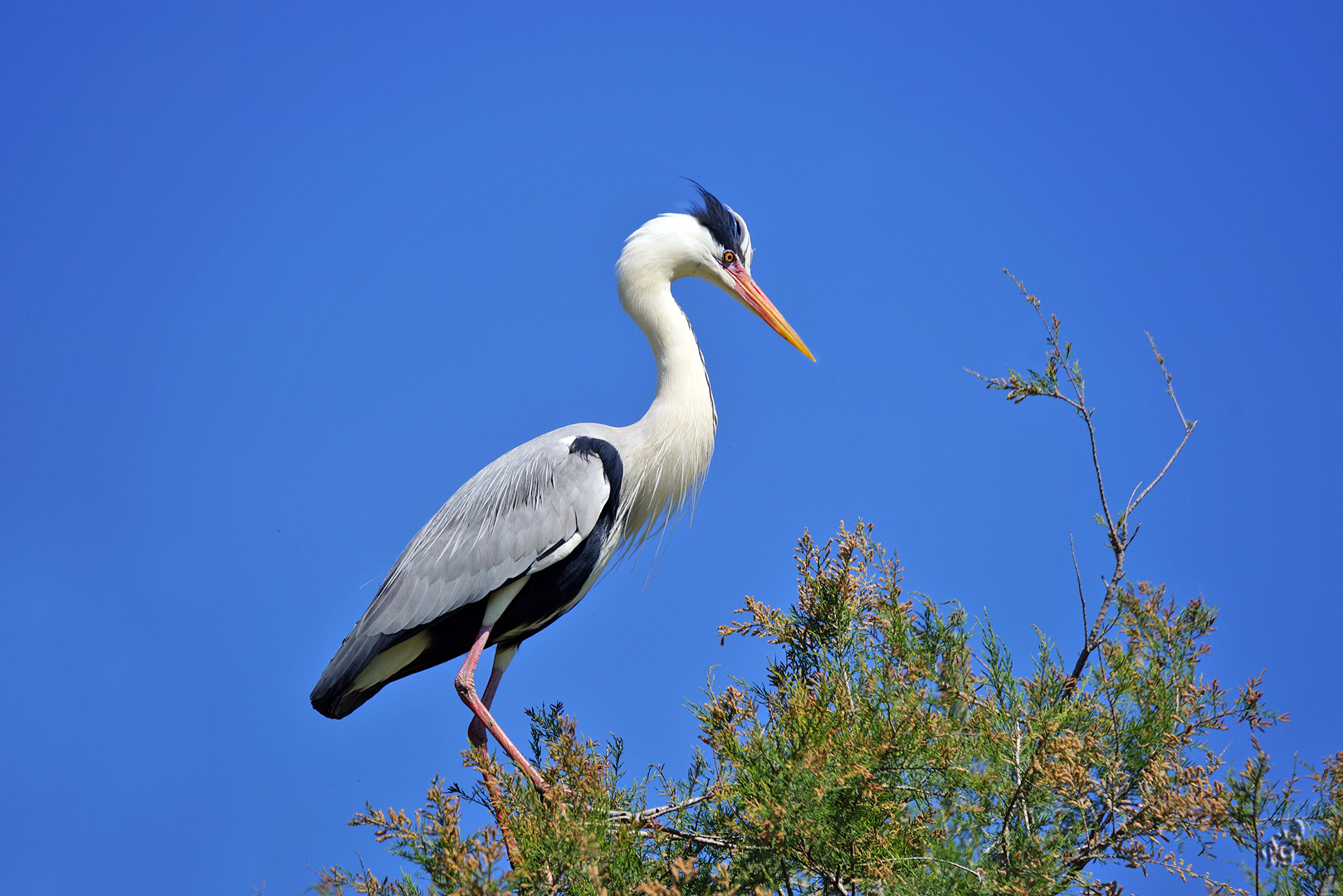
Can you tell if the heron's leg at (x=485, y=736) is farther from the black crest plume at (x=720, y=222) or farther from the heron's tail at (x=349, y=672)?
the black crest plume at (x=720, y=222)

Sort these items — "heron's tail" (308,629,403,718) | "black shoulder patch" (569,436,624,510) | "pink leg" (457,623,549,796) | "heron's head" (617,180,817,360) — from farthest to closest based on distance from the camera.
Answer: "heron's head" (617,180,817,360) < "black shoulder patch" (569,436,624,510) < "heron's tail" (308,629,403,718) < "pink leg" (457,623,549,796)

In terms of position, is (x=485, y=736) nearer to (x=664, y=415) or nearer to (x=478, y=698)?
(x=478, y=698)

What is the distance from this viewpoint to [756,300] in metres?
5.11

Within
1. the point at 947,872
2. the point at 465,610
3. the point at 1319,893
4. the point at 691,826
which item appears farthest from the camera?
the point at 465,610

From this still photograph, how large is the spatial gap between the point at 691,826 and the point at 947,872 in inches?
33.4

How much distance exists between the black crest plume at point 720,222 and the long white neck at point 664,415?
360mm

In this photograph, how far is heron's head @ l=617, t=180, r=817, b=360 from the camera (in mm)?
4949

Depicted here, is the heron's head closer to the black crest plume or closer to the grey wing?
the black crest plume

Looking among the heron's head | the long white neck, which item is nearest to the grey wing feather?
the long white neck

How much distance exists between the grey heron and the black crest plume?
3.9 inches

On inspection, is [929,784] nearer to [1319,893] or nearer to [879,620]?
[879,620]

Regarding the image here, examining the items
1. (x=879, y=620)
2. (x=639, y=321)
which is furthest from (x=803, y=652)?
(x=639, y=321)

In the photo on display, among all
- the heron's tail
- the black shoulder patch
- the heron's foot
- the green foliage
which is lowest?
the green foliage

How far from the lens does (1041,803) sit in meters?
2.59
